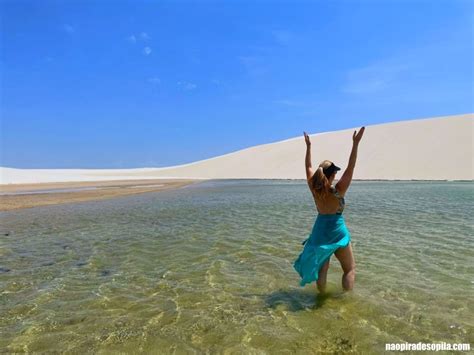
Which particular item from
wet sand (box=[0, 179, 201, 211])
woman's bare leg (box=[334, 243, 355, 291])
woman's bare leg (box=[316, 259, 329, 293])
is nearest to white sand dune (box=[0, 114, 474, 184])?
wet sand (box=[0, 179, 201, 211])

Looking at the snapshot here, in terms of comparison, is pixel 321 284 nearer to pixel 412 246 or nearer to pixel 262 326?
pixel 262 326

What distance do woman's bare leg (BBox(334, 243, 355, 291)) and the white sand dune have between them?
37.5 m

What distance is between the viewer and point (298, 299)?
4.88m

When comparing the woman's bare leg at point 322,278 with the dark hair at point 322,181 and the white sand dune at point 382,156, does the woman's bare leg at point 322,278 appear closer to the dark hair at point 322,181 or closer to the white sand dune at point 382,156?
the dark hair at point 322,181

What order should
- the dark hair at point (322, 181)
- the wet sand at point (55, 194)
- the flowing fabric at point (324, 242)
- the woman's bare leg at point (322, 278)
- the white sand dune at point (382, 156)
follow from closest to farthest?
the dark hair at point (322, 181)
the flowing fabric at point (324, 242)
the woman's bare leg at point (322, 278)
the wet sand at point (55, 194)
the white sand dune at point (382, 156)

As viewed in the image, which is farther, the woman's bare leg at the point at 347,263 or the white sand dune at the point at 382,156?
the white sand dune at the point at 382,156

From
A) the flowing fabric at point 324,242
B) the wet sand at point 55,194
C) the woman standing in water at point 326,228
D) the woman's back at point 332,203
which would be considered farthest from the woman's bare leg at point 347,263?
the wet sand at point 55,194

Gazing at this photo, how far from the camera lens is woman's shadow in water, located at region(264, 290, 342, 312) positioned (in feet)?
15.1

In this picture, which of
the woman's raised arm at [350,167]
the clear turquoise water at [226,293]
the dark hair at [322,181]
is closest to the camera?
the clear turquoise water at [226,293]

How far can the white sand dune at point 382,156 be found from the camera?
138 ft

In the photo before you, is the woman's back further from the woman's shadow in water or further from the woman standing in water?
the woman's shadow in water

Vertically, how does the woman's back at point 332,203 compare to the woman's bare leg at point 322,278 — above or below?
above

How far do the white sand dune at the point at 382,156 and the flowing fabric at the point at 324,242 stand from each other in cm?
3776

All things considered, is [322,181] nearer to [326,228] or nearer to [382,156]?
[326,228]
